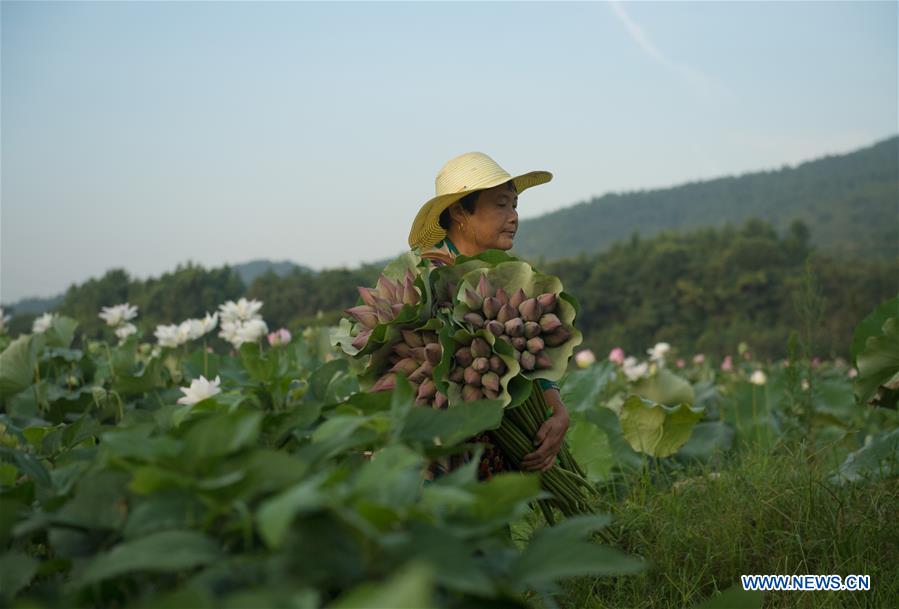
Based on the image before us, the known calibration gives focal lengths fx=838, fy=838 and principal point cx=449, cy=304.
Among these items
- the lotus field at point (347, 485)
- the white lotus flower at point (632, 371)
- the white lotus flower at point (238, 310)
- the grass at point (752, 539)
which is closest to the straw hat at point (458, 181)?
the lotus field at point (347, 485)

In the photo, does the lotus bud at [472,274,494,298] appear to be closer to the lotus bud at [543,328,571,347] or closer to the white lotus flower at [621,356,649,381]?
the lotus bud at [543,328,571,347]

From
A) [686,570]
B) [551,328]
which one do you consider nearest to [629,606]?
[686,570]

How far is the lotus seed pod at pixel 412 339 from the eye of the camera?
195 cm

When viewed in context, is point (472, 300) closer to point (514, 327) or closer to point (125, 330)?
point (514, 327)

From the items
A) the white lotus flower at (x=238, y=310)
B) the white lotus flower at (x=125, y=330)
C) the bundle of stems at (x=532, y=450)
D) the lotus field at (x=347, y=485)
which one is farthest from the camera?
the white lotus flower at (x=125, y=330)

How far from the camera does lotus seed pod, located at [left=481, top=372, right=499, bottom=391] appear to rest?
188 centimetres

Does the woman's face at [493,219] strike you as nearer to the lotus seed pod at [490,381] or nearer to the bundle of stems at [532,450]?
the bundle of stems at [532,450]

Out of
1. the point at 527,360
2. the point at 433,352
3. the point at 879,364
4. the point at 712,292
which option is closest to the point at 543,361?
the point at 527,360

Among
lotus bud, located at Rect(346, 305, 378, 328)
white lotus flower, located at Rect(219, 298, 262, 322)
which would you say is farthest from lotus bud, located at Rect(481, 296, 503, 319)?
white lotus flower, located at Rect(219, 298, 262, 322)

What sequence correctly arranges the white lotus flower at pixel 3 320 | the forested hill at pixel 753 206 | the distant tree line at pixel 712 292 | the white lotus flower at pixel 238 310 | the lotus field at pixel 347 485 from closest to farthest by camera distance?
the lotus field at pixel 347 485, the white lotus flower at pixel 238 310, the white lotus flower at pixel 3 320, the distant tree line at pixel 712 292, the forested hill at pixel 753 206

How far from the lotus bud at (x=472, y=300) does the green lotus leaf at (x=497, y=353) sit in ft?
0.19

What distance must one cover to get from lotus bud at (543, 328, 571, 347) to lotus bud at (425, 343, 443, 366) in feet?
0.82

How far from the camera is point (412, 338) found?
6.39 feet

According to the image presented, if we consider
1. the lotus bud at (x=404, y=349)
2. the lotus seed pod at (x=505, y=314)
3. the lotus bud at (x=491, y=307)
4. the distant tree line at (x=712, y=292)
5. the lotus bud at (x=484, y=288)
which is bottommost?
the distant tree line at (x=712, y=292)
